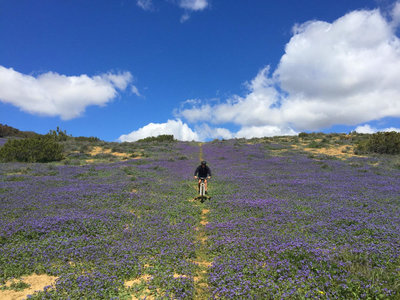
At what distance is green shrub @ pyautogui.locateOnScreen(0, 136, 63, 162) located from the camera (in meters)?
27.9

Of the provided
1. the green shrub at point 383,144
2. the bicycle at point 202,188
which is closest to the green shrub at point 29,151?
the bicycle at point 202,188

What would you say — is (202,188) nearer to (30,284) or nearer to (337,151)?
(30,284)

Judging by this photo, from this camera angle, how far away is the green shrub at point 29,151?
27922mm

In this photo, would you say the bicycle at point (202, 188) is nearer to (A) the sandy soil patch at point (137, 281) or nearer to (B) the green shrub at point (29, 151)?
(A) the sandy soil patch at point (137, 281)

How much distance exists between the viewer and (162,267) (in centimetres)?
695

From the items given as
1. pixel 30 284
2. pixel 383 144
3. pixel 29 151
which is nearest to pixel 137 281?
pixel 30 284

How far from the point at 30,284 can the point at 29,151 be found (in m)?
28.0

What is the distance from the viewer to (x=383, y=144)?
Answer: 3397 centimetres

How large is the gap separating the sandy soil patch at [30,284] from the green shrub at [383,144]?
3841 centimetres

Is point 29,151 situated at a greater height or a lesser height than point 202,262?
greater

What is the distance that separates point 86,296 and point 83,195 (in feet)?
30.0

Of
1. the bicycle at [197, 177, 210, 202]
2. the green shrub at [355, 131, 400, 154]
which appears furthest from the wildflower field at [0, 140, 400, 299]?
the green shrub at [355, 131, 400, 154]

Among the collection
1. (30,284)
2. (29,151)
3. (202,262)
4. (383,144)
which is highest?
(383,144)

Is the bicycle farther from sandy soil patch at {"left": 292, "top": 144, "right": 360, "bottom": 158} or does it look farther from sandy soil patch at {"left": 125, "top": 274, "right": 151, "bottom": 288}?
sandy soil patch at {"left": 292, "top": 144, "right": 360, "bottom": 158}
